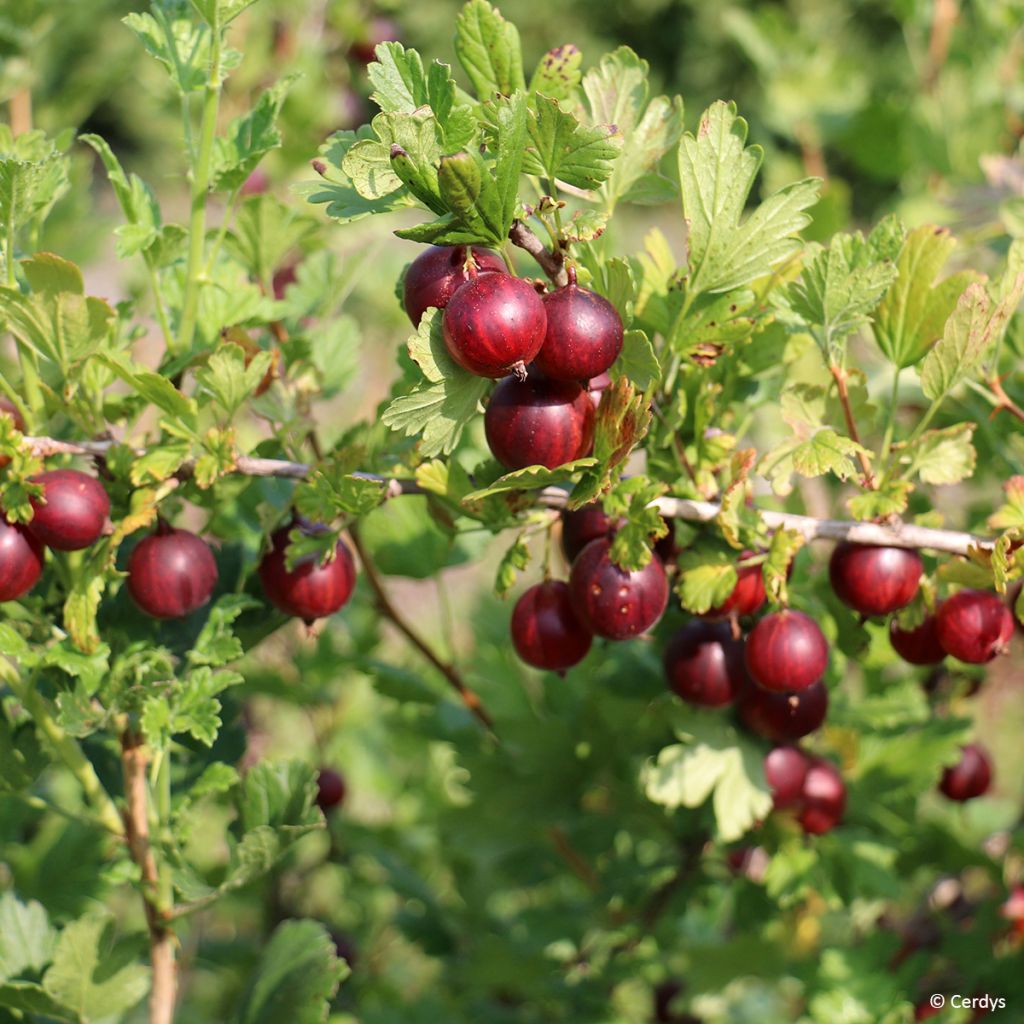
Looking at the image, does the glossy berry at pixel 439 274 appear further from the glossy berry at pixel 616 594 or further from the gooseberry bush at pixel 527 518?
the glossy berry at pixel 616 594

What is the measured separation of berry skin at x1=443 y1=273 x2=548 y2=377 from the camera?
2.16 feet

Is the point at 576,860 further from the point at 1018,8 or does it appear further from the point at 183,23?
the point at 1018,8

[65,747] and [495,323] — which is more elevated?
[495,323]

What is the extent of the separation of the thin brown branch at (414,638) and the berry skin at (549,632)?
0.94 ft

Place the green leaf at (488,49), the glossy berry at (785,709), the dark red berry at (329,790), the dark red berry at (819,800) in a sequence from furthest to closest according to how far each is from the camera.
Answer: the dark red berry at (329,790) → the dark red berry at (819,800) → the glossy berry at (785,709) → the green leaf at (488,49)

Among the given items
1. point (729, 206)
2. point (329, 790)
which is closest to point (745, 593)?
point (729, 206)

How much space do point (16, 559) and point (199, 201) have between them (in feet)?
0.99

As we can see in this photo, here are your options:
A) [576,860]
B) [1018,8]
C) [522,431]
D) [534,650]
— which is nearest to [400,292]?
[522,431]

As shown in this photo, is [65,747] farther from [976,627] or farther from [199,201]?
[976,627]

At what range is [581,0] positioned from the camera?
10.4 metres

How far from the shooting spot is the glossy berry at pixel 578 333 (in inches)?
27.4

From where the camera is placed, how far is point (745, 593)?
0.89 metres

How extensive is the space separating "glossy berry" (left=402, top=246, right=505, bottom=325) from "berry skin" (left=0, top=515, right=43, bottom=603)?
314 millimetres

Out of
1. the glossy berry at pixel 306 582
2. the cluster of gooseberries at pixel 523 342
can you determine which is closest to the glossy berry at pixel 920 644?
the cluster of gooseberries at pixel 523 342
